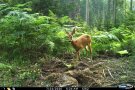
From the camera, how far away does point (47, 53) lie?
5.00 metres

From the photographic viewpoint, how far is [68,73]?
4.39m

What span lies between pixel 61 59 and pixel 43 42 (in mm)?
341

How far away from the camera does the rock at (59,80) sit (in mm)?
4160

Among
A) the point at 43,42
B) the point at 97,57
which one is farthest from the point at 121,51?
the point at 43,42

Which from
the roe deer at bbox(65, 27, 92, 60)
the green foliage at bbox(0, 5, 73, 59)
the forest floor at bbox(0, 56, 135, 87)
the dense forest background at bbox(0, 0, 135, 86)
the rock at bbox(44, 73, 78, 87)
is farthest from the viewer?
the green foliage at bbox(0, 5, 73, 59)

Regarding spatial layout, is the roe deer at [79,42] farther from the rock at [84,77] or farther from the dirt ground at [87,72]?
the rock at [84,77]

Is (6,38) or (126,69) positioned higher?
(6,38)

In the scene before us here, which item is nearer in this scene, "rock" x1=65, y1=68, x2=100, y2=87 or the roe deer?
"rock" x1=65, y1=68, x2=100, y2=87

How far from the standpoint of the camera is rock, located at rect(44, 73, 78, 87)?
13.6 ft

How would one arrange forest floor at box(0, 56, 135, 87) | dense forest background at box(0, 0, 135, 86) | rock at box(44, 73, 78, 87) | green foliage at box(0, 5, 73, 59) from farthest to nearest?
green foliage at box(0, 5, 73, 59) < dense forest background at box(0, 0, 135, 86) < forest floor at box(0, 56, 135, 87) < rock at box(44, 73, 78, 87)

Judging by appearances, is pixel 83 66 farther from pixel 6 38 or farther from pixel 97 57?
pixel 6 38

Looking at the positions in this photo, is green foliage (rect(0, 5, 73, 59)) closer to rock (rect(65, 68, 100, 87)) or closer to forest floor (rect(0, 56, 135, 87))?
forest floor (rect(0, 56, 135, 87))

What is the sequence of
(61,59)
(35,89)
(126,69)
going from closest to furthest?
(35,89) → (126,69) → (61,59)

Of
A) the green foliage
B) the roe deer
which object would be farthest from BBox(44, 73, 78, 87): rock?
the green foliage
